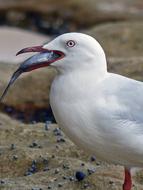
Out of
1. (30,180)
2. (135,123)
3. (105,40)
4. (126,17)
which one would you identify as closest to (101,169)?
(30,180)

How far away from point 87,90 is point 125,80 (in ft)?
1.05

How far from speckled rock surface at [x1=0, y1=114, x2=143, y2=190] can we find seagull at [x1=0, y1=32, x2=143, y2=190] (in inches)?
35.6

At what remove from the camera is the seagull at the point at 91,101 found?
5.22 m

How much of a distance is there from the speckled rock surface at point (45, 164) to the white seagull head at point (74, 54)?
1189 millimetres

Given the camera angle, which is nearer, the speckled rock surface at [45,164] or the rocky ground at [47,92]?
the speckled rock surface at [45,164]

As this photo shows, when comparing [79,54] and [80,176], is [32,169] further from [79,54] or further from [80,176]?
[79,54]

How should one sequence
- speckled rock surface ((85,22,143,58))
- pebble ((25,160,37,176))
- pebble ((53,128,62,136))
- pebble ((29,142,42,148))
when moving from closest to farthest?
pebble ((25,160,37,176)), pebble ((29,142,42,148)), pebble ((53,128,62,136)), speckled rock surface ((85,22,143,58))

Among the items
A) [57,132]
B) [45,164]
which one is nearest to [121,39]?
[57,132]

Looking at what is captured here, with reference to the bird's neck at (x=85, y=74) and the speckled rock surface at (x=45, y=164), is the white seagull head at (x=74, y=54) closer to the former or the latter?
the bird's neck at (x=85, y=74)

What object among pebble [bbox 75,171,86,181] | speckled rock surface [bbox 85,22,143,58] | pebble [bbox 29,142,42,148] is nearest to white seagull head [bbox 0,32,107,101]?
pebble [bbox 75,171,86,181]

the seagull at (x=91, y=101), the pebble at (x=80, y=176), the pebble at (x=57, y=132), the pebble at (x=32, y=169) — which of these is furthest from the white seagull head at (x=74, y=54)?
the pebble at (x=57, y=132)

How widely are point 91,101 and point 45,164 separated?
1.72 m

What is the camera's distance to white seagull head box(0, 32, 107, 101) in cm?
528

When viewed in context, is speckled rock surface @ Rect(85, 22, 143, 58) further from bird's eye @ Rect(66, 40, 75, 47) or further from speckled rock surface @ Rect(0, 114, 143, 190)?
bird's eye @ Rect(66, 40, 75, 47)
